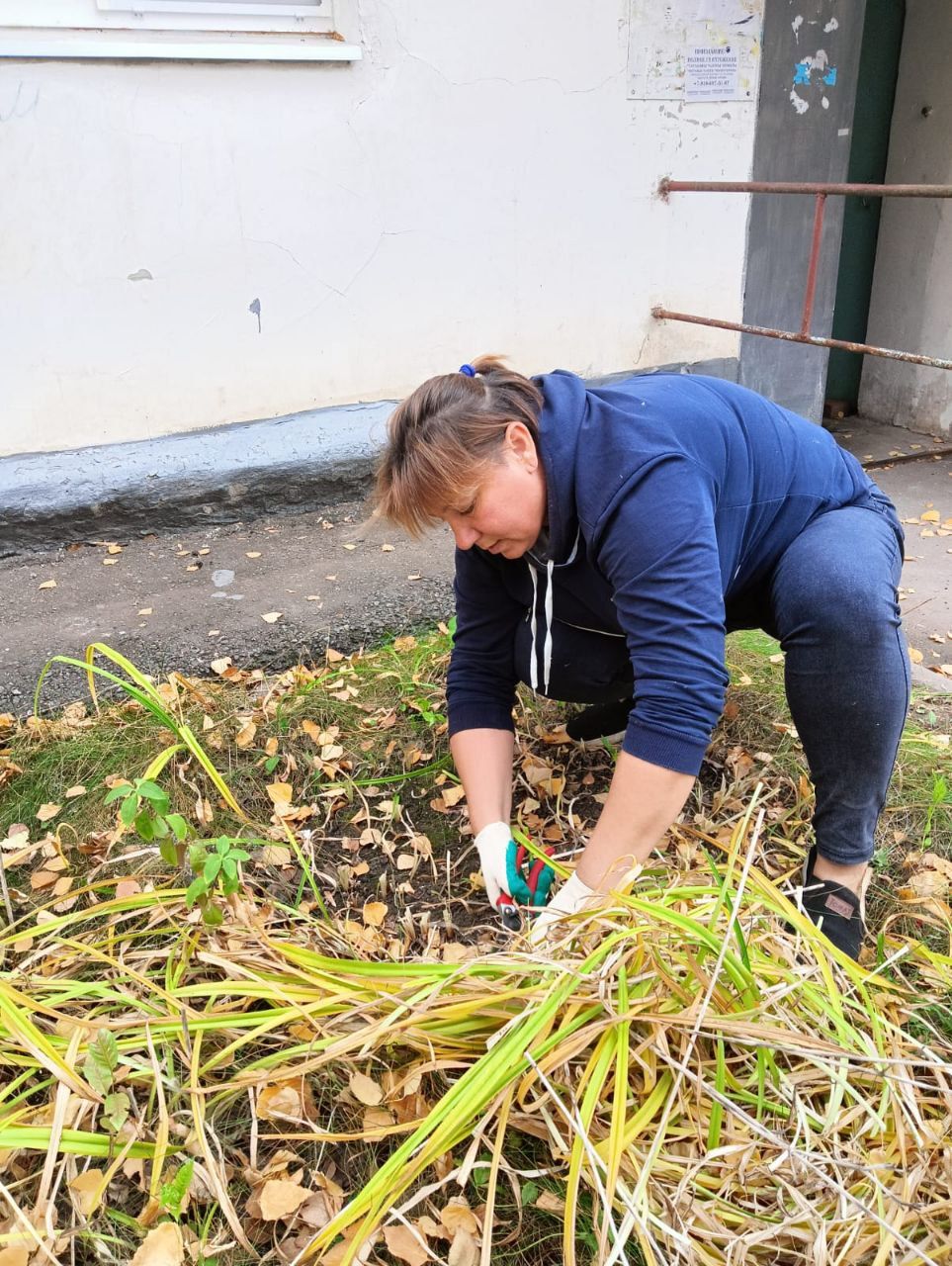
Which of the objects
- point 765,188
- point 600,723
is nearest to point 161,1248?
point 600,723

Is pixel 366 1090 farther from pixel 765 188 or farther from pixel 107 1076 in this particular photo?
pixel 765 188

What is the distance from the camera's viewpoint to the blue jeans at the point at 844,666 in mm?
1709

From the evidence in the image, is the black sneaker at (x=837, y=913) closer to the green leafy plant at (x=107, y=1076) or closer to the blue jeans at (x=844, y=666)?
the blue jeans at (x=844, y=666)

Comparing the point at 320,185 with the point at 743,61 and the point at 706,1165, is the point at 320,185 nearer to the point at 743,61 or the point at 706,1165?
the point at 743,61

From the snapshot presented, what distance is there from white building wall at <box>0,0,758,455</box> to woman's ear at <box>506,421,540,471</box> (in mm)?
2267

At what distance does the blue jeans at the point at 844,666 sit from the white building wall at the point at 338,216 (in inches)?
95.3

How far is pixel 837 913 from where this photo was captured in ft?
5.82

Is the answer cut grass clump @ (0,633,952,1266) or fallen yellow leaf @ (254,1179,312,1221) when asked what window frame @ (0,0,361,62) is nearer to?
cut grass clump @ (0,633,952,1266)

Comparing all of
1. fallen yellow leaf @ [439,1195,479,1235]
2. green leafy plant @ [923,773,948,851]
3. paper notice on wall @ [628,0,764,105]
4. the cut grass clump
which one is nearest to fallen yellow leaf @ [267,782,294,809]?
the cut grass clump

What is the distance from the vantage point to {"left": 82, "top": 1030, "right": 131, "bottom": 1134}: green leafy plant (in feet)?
4.25

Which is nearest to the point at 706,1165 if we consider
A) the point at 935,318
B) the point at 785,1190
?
the point at 785,1190

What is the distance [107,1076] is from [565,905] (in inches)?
28.4

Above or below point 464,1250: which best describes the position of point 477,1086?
above

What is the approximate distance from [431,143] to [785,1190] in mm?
3553
